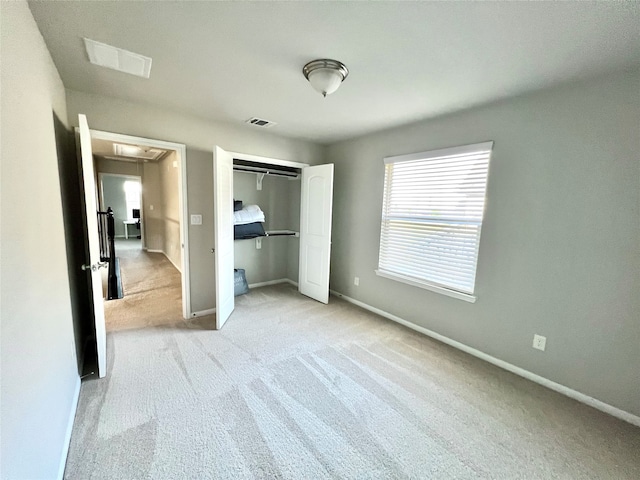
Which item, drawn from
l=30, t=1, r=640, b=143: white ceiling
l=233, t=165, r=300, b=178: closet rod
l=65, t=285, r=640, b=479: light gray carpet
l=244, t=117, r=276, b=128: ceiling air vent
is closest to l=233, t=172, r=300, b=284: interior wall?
l=233, t=165, r=300, b=178: closet rod

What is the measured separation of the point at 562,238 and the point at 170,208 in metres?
6.42

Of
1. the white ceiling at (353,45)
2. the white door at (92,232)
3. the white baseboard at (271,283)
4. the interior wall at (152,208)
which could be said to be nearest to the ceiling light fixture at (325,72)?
the white ceiling at (353,45)

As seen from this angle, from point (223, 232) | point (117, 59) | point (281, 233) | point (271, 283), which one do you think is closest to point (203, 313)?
point (223, 232)

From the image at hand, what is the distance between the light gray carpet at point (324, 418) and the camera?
1.42 m

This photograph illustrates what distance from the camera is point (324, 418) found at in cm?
173

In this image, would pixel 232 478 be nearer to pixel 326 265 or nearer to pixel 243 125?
pixel 326 265

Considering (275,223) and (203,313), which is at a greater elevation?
(275,223)

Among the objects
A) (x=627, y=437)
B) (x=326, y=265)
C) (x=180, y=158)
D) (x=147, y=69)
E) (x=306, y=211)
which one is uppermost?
(x=147, y=69)

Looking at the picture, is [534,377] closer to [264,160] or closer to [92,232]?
[264,160]

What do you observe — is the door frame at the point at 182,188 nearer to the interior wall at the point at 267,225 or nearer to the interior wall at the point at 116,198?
the interior wall at the point at 267,225

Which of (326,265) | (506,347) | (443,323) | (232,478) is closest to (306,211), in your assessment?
(326,265)

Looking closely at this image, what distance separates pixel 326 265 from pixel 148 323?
7.34 feet

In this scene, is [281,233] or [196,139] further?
[281,233]

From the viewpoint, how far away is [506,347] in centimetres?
234
